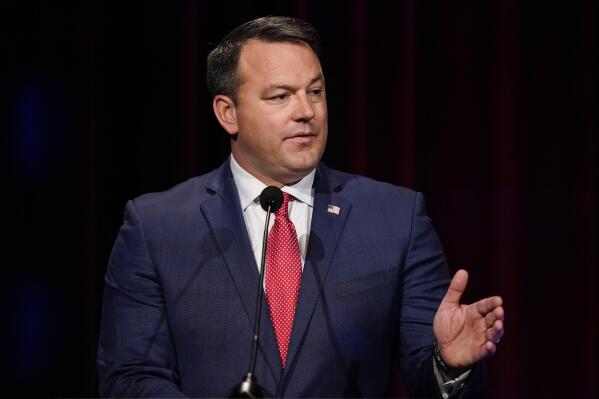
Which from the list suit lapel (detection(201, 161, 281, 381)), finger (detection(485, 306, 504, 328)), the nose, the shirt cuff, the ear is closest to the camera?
finger (detection(485, 306, 504, 328))

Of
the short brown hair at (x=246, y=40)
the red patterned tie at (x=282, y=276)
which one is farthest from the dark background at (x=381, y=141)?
the red patterned tie at (x=282, y=276)

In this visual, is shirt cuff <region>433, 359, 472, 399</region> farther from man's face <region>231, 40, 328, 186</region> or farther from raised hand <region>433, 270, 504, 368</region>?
man's face <region>231, 40, 328, 186</region>

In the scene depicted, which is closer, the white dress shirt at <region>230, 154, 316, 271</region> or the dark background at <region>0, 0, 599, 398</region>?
the white dress shirt at <region>230, 154, 316, 271</region>

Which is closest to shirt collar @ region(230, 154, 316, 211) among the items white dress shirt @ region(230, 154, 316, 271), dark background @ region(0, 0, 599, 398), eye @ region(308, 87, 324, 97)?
white dress shirt @ region(230, 154, 316, 271)

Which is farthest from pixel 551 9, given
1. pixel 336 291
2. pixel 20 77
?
pixel 20 77

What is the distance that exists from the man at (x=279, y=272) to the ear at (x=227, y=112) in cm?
4

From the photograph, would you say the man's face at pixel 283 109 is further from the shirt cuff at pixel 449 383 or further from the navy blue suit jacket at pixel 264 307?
the shirt cuff at pixel 449 383

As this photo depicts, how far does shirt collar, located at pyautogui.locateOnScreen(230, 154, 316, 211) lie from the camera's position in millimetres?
2283

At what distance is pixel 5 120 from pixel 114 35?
0.54m

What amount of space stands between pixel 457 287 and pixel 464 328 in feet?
0.30

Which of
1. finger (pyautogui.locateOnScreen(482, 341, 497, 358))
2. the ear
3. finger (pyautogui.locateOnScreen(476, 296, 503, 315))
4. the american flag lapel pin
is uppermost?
the ear

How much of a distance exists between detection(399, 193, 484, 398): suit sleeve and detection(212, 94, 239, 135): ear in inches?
21.9

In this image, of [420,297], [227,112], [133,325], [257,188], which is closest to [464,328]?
[420,297]

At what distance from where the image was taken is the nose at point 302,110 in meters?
2.18
